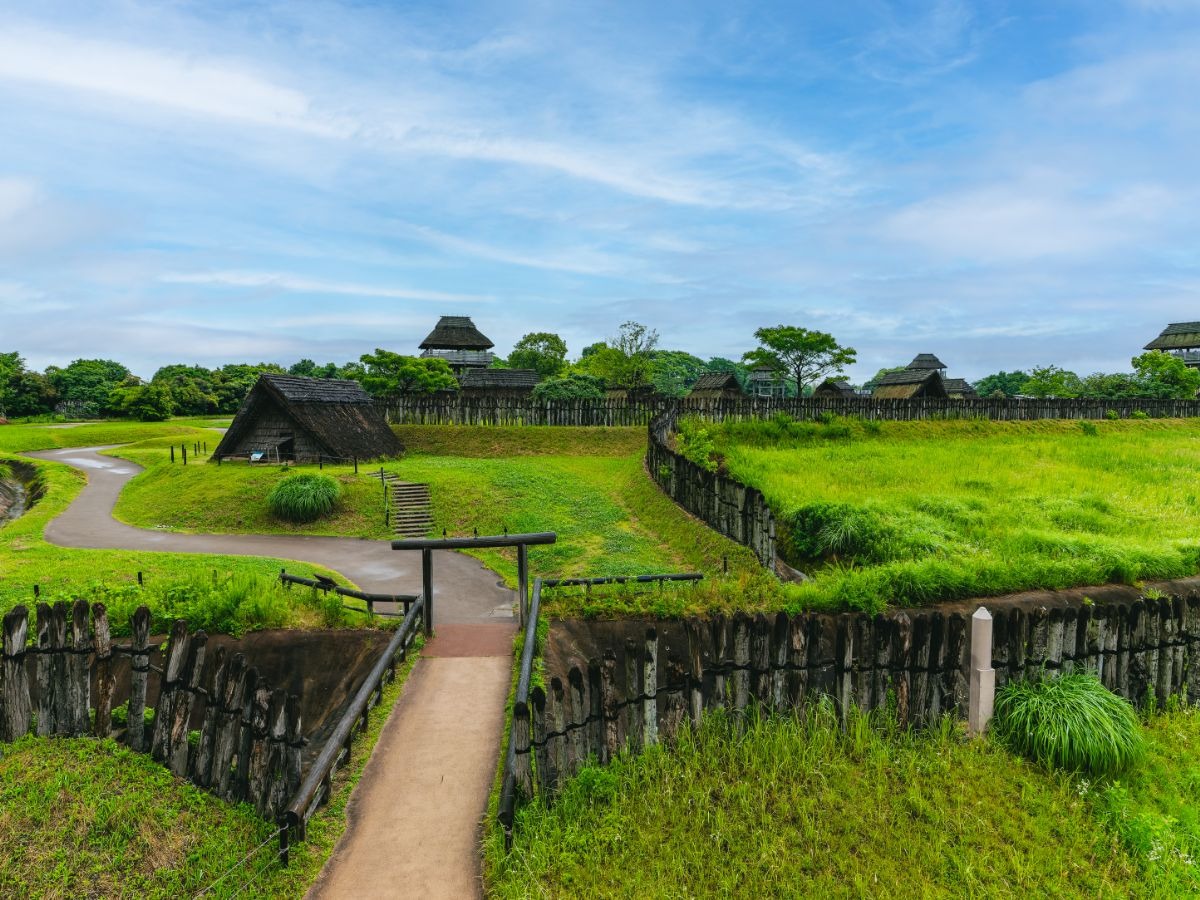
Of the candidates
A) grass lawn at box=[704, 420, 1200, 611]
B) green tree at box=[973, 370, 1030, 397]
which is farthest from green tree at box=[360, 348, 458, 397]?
green tree at box=[973, 370, 1030, 397]

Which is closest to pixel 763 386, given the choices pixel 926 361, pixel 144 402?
pixel 926 361

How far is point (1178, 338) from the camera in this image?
65500 mm

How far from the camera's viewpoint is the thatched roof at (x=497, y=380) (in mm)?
49781

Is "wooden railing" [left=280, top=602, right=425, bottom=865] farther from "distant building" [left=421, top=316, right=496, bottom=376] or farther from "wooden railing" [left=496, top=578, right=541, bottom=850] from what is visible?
"distant building" [left=421, top=316, right=496, bottom=376]

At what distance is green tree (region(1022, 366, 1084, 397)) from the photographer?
211 ft

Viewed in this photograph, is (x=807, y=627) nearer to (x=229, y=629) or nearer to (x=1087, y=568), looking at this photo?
(x=1087, y=568)

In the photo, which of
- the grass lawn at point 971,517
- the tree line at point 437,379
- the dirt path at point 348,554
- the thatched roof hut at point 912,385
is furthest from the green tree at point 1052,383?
the dirt path at point 348,554

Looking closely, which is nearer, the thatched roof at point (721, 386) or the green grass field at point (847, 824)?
the green grass field at point (847, 824)

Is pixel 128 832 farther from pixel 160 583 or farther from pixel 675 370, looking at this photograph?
pixel 675 370

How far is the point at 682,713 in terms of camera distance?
6.23 metres

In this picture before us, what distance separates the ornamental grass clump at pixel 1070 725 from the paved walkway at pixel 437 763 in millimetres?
5103

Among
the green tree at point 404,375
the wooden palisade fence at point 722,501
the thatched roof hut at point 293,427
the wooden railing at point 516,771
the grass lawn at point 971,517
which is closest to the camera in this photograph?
the wooden railing at point 516,771

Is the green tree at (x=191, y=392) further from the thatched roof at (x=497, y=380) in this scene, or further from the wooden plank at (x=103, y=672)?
the wooden plank at (x=103, y=672)

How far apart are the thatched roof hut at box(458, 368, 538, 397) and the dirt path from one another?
2823 centimetres
